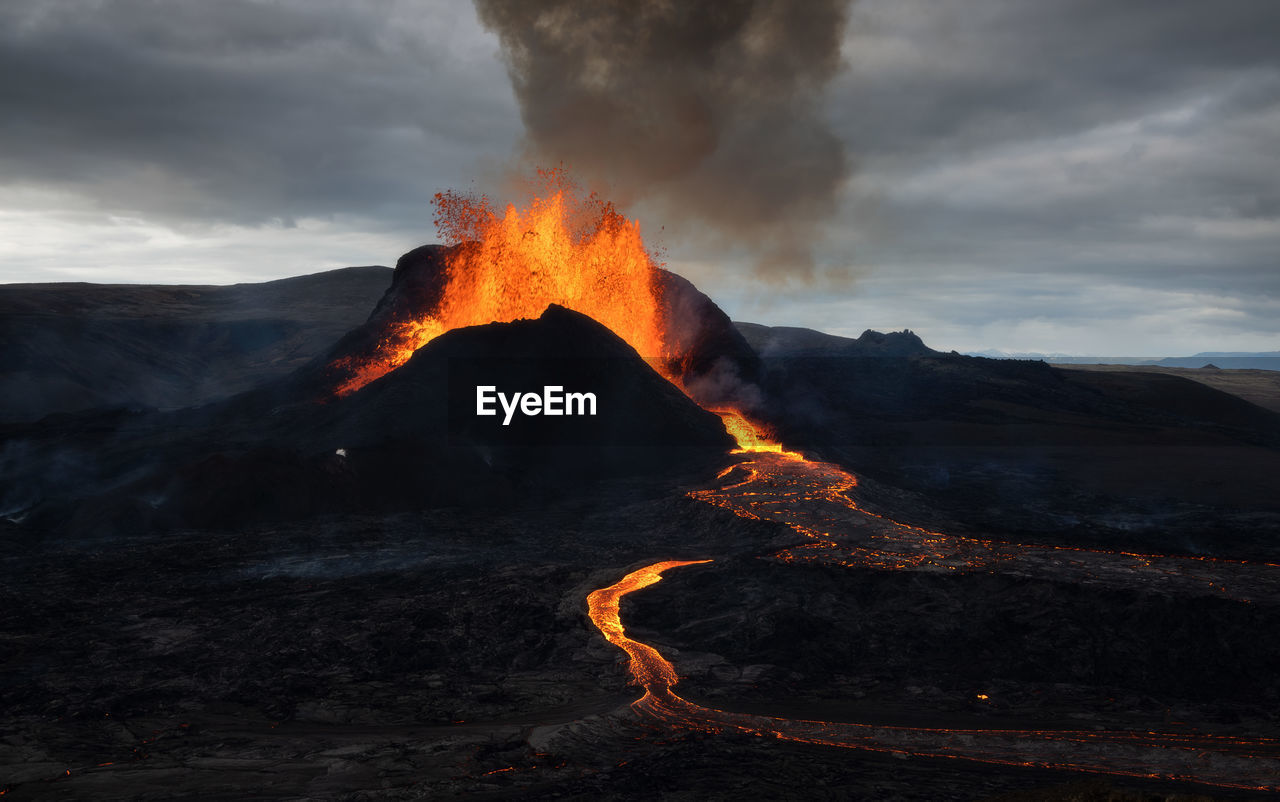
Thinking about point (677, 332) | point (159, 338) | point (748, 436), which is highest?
point (677, 332)

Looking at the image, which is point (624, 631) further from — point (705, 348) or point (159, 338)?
point (159, 338)

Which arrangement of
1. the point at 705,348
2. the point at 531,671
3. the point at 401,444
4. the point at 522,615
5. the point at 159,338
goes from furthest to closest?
the point at 159,338
the point at 705,348
the point at 401,444
the point at 522,615
the point at 531,671

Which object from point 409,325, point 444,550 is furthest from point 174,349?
point 444,550

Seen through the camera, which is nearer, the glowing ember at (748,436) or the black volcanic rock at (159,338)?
the glowing ember at (748,436)

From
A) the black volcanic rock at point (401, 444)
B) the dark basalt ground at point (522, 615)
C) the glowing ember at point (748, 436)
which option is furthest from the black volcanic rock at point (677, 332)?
the dark basalt ground at point (522, 615)

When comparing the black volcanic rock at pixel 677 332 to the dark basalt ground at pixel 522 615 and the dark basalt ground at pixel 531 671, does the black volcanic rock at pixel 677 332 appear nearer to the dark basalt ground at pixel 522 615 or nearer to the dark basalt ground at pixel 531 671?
the dark basalt ground at pixel 522 615

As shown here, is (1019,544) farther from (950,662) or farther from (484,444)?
(484,444)

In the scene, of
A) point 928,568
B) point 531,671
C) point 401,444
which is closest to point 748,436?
point 401,444
